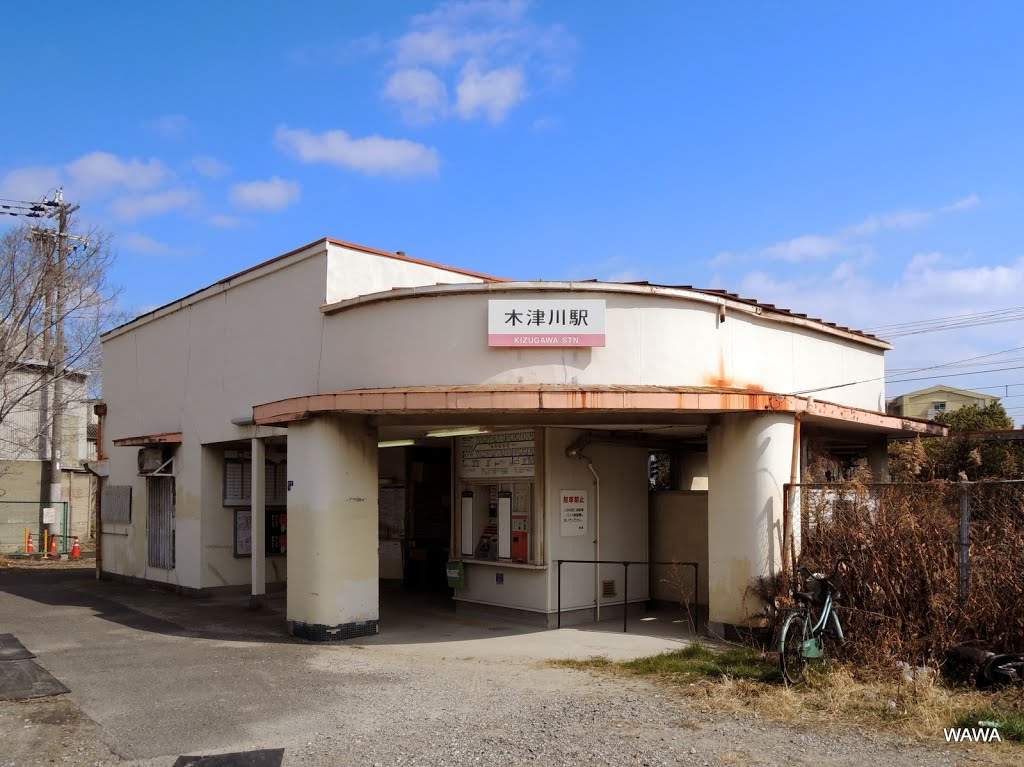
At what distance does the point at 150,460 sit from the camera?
58.6 feet

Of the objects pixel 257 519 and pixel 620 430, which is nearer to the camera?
pixel 620 430

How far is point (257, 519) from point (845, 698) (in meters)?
9.87

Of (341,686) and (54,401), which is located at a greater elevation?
(54,401)

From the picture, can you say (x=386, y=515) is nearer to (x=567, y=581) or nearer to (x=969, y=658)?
(x=567, y=581)

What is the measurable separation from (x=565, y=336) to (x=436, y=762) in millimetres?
5772

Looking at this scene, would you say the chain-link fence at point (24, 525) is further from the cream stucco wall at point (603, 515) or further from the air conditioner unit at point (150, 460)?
the cream stucco wall at point (603, 515)

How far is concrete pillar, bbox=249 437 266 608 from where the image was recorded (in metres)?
14.6

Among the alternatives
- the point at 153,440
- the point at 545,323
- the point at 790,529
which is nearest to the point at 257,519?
the point at 153,440

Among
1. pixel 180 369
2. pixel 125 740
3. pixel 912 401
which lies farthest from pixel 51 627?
pixel 912 401

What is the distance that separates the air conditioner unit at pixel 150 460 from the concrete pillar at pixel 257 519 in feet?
12.5

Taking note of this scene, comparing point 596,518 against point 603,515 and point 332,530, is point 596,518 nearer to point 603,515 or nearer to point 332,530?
point 603,515

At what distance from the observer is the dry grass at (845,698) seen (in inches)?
277

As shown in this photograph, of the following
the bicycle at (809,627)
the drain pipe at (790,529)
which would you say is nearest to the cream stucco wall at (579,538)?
the drain pipe at (790,529)

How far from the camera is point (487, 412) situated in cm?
1109
